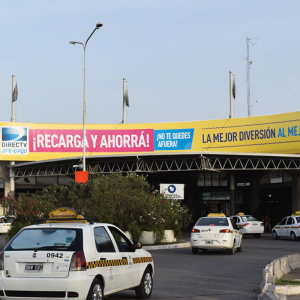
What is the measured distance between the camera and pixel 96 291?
10586mm

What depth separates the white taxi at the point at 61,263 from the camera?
10.1m

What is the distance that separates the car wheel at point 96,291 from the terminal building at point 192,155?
129 feet

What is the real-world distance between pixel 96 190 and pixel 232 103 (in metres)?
29.5

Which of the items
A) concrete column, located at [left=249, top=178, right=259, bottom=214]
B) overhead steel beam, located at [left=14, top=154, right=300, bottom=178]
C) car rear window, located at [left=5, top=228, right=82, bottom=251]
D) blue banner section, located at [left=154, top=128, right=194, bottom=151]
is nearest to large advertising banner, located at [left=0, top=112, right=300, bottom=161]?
blue banner section, located at [left=154, top=128, right=194, bottom=151]

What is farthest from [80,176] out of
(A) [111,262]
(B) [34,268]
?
(B) [34,268]

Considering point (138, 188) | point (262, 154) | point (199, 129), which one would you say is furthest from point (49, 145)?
point (138, 188)

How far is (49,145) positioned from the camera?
5966cm

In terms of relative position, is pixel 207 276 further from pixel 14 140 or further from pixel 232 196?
pixel 14 140

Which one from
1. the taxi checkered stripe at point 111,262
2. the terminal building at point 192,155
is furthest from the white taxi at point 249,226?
the taxi checkered stripe at point 111,262

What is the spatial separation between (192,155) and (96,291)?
133ft

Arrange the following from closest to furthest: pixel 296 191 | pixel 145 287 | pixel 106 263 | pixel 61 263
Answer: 1. pixel 61 263
2. pixel 106 263
3. pixel 145 287
4. pixel 296 191

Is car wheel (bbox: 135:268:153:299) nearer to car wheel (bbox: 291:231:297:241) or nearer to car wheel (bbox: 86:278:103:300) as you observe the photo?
car wheel (bbox: 86:278:103:300)

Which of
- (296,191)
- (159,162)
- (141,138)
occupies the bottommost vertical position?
(296,191)

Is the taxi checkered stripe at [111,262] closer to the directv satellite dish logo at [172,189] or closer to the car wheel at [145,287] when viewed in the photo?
the car wheel at [145,287]
